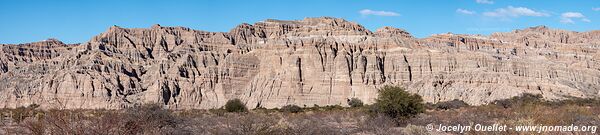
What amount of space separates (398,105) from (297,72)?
232ft

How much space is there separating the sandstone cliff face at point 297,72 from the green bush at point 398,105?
5535 centimetres

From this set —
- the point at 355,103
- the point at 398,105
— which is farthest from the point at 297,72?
the point at 398,105

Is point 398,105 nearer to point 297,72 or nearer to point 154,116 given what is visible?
point 154,116

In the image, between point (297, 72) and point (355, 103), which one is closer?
point (355, 103)

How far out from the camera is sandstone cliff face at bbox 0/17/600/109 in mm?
92750

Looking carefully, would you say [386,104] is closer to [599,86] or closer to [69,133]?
[69,133]

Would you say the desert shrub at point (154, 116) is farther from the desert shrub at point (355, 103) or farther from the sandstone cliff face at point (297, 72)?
the sandstone cliff face at point (297, 72)

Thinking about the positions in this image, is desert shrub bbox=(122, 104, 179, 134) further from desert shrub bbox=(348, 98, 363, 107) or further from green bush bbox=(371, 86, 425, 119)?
desert shrub bbox=(348, 98, 363, 107)

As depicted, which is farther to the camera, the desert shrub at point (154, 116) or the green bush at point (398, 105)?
the green bush at point (398, 105)

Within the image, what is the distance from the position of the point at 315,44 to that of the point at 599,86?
1734 inches

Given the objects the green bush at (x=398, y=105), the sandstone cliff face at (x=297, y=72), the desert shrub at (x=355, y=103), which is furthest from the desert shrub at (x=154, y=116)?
the sandstone cliff face at (x=297, y=72)

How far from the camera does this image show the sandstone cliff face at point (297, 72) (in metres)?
92.8

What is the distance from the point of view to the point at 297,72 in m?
100

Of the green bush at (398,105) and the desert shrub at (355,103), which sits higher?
the green bush at (398,105)
